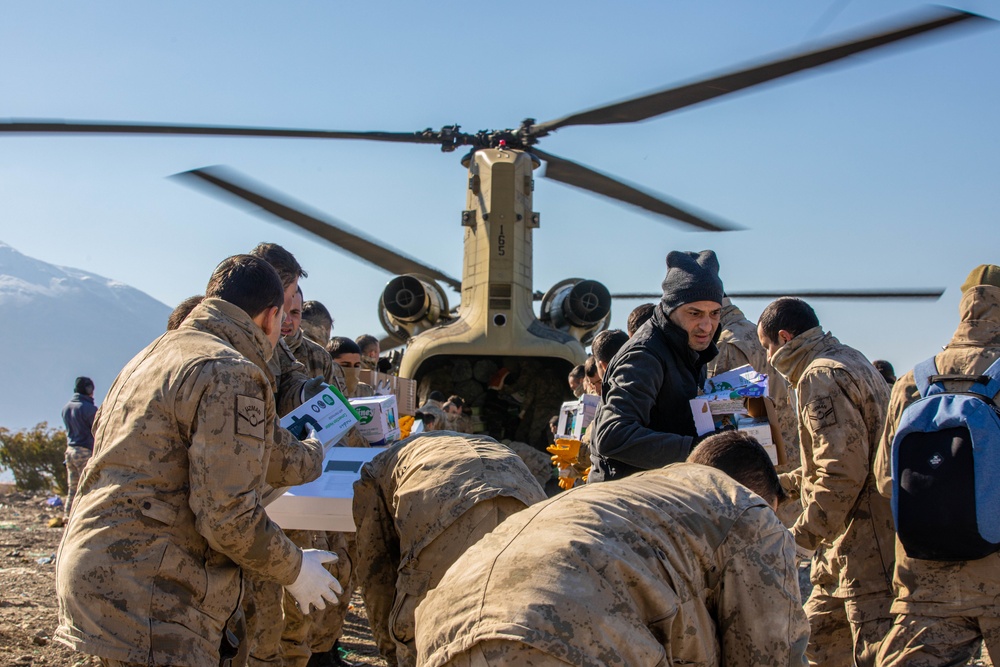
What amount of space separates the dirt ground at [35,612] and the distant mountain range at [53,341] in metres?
113

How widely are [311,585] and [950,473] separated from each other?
2.11 m

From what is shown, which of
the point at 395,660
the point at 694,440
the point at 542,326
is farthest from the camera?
the point at 542,326

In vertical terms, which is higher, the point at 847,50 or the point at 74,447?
the point at 847,50

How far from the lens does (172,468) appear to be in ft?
8.51

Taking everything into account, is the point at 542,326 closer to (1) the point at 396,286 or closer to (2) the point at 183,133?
(1) the point at 396,286

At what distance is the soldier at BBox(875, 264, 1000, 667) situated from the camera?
3105 mm

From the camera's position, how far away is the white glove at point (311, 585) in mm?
2879

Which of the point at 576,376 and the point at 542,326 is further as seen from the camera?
the point at 542,326

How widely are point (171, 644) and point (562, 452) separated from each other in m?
3.03

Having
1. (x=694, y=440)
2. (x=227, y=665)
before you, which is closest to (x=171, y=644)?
(x=227, y=665)

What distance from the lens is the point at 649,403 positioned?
10.9 ft

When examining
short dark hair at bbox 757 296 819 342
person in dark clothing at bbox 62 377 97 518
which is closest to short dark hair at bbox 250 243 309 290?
short dark hair at bbox 757 296 819 342

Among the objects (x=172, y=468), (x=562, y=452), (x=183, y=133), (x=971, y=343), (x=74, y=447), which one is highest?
(x=183, y=133)

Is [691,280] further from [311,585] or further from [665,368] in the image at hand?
[311,585]
